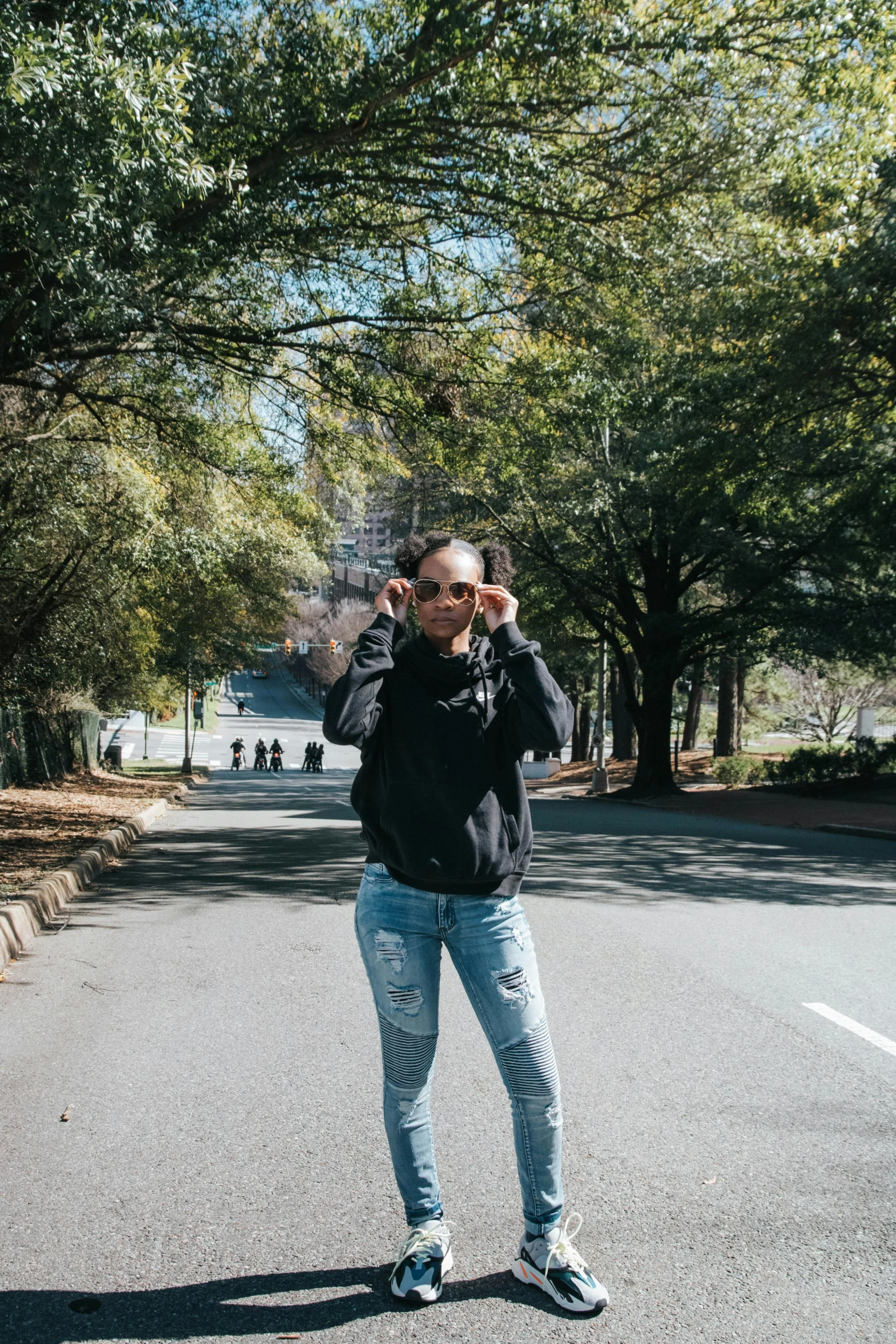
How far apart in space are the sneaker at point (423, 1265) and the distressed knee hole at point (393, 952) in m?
0.75

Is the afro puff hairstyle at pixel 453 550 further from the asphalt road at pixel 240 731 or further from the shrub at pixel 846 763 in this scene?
the asphalt road at pixel 240 731

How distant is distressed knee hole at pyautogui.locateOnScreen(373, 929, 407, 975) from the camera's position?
3166mm

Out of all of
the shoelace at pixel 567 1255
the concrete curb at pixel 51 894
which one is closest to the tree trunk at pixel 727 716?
the concrete curb at pixel 51 894

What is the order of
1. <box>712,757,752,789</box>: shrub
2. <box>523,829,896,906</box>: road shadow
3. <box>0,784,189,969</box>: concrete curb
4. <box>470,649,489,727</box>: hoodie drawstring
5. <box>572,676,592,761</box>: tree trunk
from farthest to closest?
<box>572,676,592,761</box>: tree trunk < <box>712,757,752,789</box>: shrub < <box>523,829,896,906</box>: road shadow < <box>0,784,189,969</box>: concrete curb < <box>470,649,489,727</box>: hoodie drawstring

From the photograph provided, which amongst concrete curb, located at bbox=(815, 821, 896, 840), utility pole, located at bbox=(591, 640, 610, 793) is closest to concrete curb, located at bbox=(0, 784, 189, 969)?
concrete curb, located at bbox=(815, 821, 896, 840)

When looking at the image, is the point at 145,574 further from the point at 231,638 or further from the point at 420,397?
the point at 231,638

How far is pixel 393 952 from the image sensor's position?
3.17 m

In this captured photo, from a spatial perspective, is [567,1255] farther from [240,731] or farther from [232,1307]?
[240,731]

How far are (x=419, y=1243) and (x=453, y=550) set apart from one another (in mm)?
1946

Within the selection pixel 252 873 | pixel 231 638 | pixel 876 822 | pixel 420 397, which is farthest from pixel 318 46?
pixel 231 638

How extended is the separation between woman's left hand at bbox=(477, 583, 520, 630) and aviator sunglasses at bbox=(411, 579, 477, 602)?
0.17ft

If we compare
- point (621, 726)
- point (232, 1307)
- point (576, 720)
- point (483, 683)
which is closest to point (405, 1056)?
point (232, 1307)

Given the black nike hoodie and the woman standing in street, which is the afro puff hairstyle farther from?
the black nike hoodie

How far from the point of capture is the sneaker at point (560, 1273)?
3.06m
